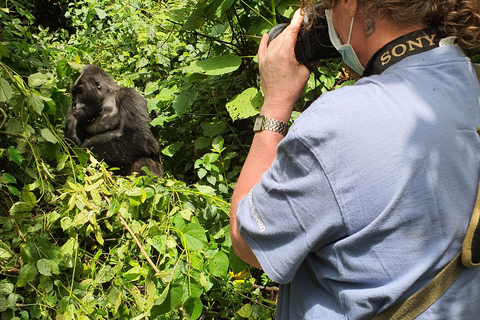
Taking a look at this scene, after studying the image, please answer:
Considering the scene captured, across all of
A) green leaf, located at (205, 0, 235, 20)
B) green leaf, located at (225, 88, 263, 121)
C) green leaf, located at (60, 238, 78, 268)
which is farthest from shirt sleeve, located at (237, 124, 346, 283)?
green leaf, located at (205, 0, 235, 20)

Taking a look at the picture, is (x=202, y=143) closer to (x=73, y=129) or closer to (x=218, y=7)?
(x=218, y=7)

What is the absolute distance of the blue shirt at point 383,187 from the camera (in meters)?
0.81

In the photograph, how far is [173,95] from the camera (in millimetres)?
3127

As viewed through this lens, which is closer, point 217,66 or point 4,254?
point 4,254

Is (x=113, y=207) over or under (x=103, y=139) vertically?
over

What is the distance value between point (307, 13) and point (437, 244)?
728mm

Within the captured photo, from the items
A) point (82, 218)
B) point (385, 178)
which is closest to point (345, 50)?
point (385, 178)

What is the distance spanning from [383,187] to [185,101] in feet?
7.00

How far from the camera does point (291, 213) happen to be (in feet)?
2.82

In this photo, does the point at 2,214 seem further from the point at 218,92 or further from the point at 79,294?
the point at 218,92

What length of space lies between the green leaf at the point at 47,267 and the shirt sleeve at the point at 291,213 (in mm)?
1000

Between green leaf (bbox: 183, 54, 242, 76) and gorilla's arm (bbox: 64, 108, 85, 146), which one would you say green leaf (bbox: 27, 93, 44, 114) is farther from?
gorilla's arm (bbox: 64, 108, 85, 146)

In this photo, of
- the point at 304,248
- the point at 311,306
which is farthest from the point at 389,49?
the point at 311,306

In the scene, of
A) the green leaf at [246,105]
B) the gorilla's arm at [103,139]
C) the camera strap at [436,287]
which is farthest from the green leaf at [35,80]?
the gorilla's arm at [103,139]
